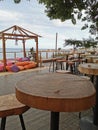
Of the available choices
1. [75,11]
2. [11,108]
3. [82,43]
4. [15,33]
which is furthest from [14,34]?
[11,108]

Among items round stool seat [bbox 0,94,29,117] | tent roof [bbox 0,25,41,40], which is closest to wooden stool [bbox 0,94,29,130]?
round stool seat [bbox 0,94,29,117]

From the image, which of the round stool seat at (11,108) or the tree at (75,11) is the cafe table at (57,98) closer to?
the round stool seat at (11,108)

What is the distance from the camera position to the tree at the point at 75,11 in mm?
2612

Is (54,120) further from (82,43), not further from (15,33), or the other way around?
(15,33)

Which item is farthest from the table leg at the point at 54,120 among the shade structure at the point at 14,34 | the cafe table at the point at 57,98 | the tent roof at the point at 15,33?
the tent roof at the point at 15,33

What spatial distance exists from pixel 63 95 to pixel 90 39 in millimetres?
1245

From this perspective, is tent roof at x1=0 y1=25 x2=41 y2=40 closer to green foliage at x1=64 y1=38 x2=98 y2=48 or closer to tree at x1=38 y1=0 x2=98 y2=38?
tree at x1=38 y1=0 x2=98 y2=38

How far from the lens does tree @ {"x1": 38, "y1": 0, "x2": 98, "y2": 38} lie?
2.61m

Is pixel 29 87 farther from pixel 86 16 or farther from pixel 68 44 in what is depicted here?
pixel 86 16

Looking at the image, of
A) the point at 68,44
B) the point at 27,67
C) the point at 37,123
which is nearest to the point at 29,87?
the point at 68,44

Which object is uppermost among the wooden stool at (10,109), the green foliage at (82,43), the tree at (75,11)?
the tree at (75,11)

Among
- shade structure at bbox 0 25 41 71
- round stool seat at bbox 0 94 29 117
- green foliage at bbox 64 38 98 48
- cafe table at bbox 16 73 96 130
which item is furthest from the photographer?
shade structure at bbox 0 25 41 71

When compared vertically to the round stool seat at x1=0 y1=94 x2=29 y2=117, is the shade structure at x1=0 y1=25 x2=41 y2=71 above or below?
above

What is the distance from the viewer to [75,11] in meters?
3.22
